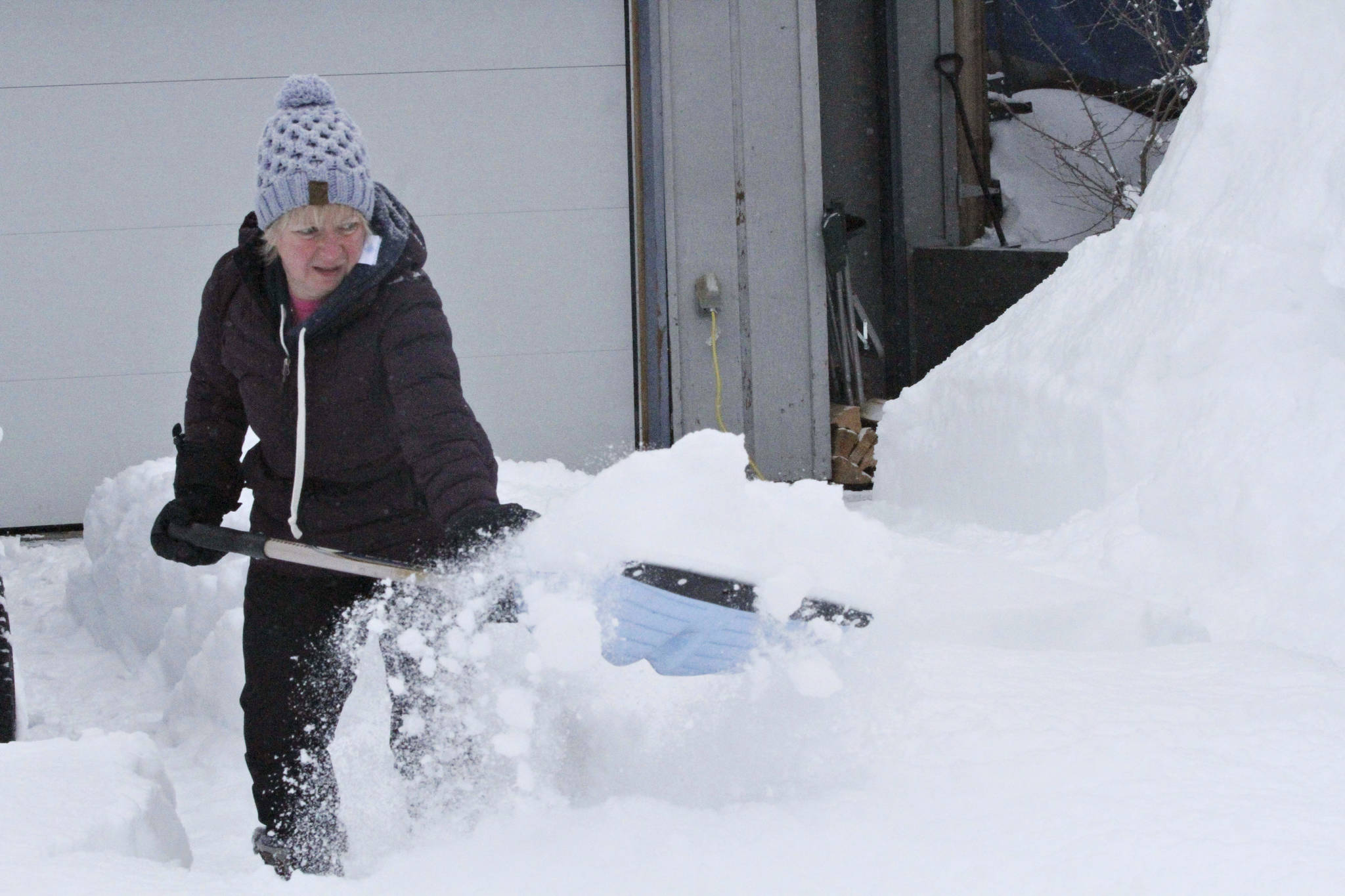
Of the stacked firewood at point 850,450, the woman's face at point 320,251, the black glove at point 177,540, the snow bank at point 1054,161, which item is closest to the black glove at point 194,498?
the black glove at point 177,540

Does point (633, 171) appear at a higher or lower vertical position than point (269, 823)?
higher

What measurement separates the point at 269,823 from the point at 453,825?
0.54 meters

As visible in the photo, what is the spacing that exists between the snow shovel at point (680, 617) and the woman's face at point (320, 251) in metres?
0.49

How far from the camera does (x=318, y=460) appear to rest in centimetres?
204

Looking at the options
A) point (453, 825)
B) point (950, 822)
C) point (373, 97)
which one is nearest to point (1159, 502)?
point (950, 822)

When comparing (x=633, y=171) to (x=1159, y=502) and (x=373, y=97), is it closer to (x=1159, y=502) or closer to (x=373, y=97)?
(x=373, y=97)

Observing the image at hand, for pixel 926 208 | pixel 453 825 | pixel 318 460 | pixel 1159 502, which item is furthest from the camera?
pixel 926 208

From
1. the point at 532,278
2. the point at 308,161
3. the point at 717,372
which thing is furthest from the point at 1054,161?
the point at 308,161

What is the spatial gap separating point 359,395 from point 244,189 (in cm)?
454

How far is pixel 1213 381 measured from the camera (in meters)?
2.80

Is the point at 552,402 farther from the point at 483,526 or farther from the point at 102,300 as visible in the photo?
the point at 483,526

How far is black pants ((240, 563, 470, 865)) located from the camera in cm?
204

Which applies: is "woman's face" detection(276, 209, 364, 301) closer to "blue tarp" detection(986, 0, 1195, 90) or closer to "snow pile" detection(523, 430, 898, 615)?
"snow pile" detection(523, 430, 898, 615)

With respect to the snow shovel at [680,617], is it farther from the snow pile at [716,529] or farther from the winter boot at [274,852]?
the winter boot at [274,852]
